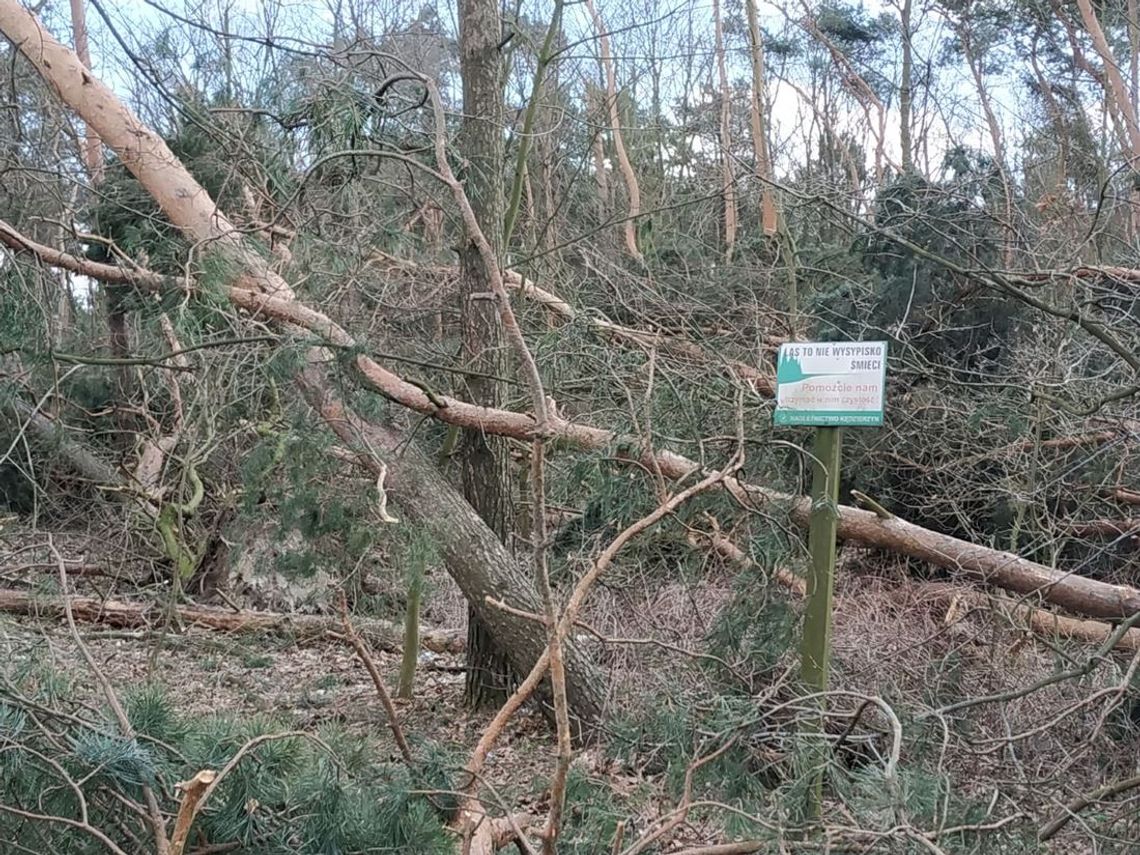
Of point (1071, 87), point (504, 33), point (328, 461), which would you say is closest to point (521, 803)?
point (328, 461)

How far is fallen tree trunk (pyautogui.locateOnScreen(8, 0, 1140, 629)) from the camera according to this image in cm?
471

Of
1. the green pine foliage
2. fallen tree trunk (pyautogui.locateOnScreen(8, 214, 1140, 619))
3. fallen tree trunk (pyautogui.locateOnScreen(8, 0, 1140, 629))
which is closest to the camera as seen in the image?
the green pine foliage

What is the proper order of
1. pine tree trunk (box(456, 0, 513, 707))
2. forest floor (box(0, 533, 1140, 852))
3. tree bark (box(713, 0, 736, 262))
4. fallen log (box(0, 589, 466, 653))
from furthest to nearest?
tree bark (box(713, 0, 736, 262)), fallen log (box(0, 589, 466, 653)), pine tree trunk (box(456, 0, 513, 707)), forest floor (box(0, 533, 1140, 852))


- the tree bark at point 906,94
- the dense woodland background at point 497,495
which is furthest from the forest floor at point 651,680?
the tree bark at point 906,94

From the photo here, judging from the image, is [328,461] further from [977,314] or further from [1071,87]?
[1071,87]

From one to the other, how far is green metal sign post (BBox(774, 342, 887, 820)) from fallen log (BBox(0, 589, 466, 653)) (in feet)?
14.7

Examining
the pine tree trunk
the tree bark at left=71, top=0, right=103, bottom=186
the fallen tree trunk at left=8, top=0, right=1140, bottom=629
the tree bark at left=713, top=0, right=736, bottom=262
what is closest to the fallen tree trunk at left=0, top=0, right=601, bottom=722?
the fallen tree trunk at left=8, top=0, right=1140, bottom=629

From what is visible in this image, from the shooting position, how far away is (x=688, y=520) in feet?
15.7

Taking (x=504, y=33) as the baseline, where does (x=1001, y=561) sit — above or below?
below

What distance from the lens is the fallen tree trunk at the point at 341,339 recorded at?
15.4 ft

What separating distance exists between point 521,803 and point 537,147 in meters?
6.37

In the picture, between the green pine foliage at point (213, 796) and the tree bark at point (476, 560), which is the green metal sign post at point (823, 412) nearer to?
the green pine foliage at point (213, 796)

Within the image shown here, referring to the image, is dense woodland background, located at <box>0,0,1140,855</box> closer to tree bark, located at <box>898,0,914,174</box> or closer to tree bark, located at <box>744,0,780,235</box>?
tree bark, located at <box>744,0,780,235</box>

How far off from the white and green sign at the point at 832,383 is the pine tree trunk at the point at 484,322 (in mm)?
2742
